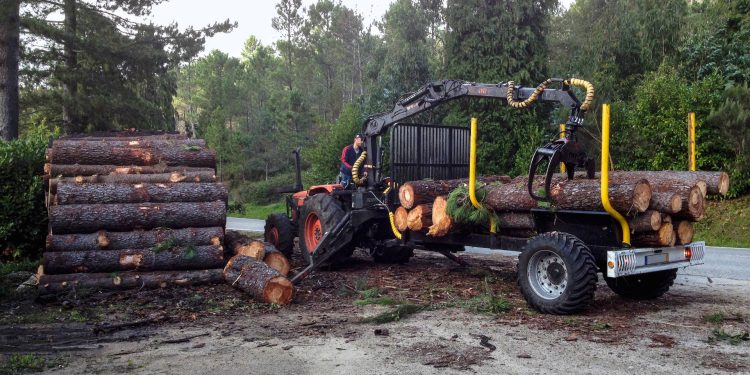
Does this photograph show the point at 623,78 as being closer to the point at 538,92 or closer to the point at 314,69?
the point at 538,92

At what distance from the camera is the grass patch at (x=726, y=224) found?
15.9m

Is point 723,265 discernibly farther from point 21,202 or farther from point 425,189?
point 21,202

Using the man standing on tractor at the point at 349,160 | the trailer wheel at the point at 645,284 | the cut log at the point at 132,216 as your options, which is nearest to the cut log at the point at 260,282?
the cut log at the point at 132,216

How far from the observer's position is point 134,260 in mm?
9258

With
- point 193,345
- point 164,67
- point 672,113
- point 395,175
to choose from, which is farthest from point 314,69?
point 193,345

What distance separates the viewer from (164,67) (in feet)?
73.0

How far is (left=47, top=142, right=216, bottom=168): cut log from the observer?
10844mm

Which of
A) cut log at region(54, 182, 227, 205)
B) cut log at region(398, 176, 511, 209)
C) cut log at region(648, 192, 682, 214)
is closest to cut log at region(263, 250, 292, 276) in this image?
cut log at region(54, 182, 227, 205)

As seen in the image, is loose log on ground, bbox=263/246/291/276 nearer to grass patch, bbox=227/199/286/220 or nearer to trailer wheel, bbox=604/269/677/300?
trailer wheel, bbox=604/269/677/300

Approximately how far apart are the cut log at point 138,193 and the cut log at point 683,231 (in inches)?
267

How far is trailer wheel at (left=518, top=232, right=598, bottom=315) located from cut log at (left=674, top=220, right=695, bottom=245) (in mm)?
1265

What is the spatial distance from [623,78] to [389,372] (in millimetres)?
21489

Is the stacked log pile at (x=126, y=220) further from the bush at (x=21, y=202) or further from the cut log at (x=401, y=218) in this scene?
the cut log at (x=401, y=218)

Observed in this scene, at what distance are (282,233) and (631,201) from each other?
22.0 ft
